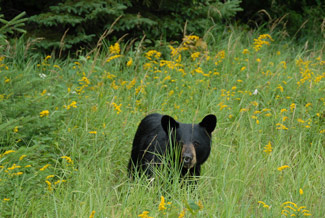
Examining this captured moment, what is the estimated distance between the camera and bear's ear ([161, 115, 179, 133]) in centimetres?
430

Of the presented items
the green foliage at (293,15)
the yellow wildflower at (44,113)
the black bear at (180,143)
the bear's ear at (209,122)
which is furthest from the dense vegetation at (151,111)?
the green foliage at (293,15)

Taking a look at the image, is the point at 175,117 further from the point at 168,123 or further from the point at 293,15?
the point at 293,15

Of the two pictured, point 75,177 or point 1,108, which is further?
point 1,108

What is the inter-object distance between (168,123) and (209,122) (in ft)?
1.18

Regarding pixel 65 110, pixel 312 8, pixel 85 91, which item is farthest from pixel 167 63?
pixel 312 8

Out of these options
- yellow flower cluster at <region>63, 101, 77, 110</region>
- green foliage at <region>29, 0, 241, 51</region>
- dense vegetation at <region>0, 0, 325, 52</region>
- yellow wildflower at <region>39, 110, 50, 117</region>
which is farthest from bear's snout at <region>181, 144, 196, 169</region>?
green foliage at <region>29, 0, 241, 51</region>

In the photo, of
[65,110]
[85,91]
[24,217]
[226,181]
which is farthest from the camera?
[85,91]

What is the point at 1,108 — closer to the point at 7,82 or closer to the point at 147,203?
the point at 7,82

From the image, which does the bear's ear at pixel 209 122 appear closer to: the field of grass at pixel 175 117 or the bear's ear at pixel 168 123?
the bear's ear at pixel 168 123

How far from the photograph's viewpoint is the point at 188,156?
4.09 m

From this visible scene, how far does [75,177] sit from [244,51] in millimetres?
4005

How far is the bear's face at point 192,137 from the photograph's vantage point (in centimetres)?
416

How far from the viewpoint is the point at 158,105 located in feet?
21.2

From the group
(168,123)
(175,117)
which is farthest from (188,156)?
(175,117)
